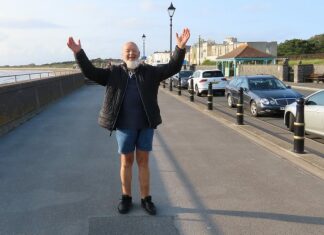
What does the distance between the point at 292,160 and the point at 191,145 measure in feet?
7.82

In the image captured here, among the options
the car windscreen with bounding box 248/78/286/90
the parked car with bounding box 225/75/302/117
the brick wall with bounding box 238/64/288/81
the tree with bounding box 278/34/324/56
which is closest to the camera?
the parked car with bounding box 225/75/302/117

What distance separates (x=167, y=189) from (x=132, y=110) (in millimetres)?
1585

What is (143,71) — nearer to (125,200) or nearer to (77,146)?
(125,200)

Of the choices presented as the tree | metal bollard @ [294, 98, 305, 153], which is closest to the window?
metal bollard @ [294, 98, 305, 153]

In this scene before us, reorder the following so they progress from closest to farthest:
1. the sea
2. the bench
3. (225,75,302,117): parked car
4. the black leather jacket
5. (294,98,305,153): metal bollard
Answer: the black leather jacket
(294,98,305,153): metal bollard
(225,75,302,117): parked car
the sea
the bench

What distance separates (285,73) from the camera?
141 ft

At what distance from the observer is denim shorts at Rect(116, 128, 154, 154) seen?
16.7ft

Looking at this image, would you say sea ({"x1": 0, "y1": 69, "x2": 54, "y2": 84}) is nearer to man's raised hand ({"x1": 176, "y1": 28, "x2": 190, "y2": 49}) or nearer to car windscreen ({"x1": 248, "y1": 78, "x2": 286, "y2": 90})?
car windscreen ({"x1": 248, "y1": 78, "x2": 286, "y2": 90})

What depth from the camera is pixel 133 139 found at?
5.14 metres

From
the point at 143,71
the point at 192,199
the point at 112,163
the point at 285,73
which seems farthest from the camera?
the point at 285,73

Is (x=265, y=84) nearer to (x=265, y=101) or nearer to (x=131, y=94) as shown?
(x=265, y=101)

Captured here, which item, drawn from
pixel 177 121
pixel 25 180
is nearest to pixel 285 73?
pixel 177 121

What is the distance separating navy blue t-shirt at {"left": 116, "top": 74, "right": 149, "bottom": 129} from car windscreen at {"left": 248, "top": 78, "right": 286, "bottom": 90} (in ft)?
42.0

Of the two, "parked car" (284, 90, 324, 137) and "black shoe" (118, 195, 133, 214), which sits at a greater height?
"parked car" (284, 90, 324, 137)
